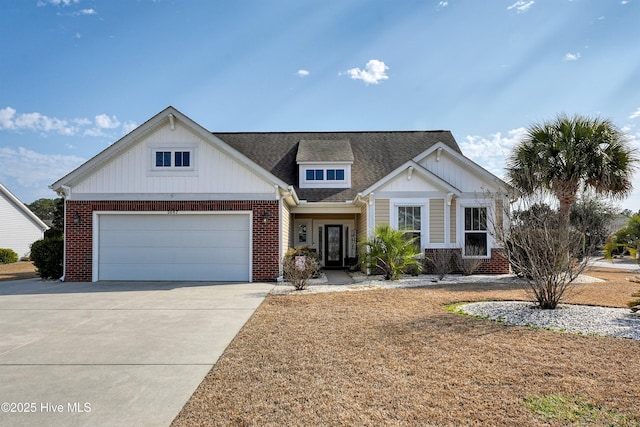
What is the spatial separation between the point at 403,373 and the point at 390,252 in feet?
28.2

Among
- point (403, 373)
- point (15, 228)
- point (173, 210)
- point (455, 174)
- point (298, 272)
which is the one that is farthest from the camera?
point (15, 228)

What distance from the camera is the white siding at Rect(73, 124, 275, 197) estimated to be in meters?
13.0

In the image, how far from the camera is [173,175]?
42.9 ft

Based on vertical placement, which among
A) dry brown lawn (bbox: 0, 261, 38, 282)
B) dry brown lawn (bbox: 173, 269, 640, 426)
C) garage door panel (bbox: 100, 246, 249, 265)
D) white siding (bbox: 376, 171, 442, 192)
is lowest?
dry brown lawn (bbox: 0, 261, 38, 282)

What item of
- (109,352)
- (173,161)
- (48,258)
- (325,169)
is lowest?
(109,352)

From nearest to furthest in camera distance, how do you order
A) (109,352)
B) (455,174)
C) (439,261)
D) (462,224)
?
1. (109,352)
2. (439,261)
3. (462,224)
4. (455,174)

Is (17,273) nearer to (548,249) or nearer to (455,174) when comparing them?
(455,174)

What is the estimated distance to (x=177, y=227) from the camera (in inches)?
519

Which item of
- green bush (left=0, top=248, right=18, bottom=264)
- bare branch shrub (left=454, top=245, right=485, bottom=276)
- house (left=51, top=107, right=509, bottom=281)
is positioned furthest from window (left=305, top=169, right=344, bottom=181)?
green bush (left=0, top=248, right=18, bottom=264)

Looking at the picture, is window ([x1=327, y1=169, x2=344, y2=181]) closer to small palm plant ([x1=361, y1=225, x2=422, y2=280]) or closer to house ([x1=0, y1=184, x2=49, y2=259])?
small palm plant ([x1=361, y1=225, x2=422, y2=280])

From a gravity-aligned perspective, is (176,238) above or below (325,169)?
below

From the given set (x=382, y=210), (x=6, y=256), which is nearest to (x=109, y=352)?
(x=382, y=210)

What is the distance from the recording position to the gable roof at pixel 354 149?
1739 centimetres

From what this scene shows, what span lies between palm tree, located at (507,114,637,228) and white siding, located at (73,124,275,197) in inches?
361
